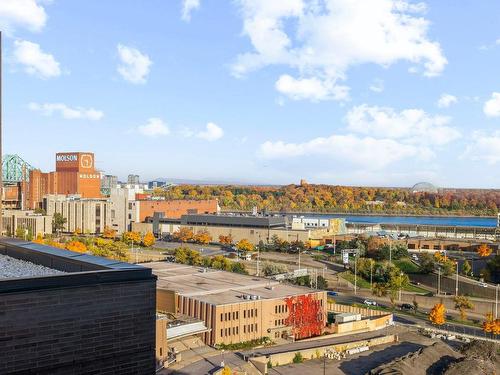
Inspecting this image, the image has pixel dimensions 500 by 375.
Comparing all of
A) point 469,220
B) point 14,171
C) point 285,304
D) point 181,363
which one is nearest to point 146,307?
point 181,363

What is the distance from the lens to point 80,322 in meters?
12.0

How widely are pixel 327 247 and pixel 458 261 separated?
20010 millimetres

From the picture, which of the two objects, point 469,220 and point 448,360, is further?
point 469,220

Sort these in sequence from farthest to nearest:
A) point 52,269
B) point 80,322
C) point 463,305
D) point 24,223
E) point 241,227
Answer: point 241,227
point 24,223
point 463,305
point 52,269
point 80,322

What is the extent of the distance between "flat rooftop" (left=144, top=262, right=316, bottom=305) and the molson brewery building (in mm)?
59993

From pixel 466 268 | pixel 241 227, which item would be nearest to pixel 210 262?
pixel 241 227

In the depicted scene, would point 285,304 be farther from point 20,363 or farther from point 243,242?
point 243,242

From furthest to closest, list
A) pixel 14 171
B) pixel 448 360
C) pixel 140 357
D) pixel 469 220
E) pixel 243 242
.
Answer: pixel 469 220 → pixel 14 171 → pixel 243 242 → pixel 448 360 → pixel 140 357

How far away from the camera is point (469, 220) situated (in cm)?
17338

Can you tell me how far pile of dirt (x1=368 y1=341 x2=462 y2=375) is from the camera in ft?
105

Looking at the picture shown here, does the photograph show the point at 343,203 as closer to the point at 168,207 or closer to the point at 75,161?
the point at 168,207

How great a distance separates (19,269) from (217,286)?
28167 mm

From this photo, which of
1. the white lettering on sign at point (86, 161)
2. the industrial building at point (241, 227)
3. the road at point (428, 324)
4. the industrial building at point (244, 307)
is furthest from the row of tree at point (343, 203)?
the industrial building at point (244, 307)

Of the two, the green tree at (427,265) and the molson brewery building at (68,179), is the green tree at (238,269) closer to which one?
the green tree at (427,265)
